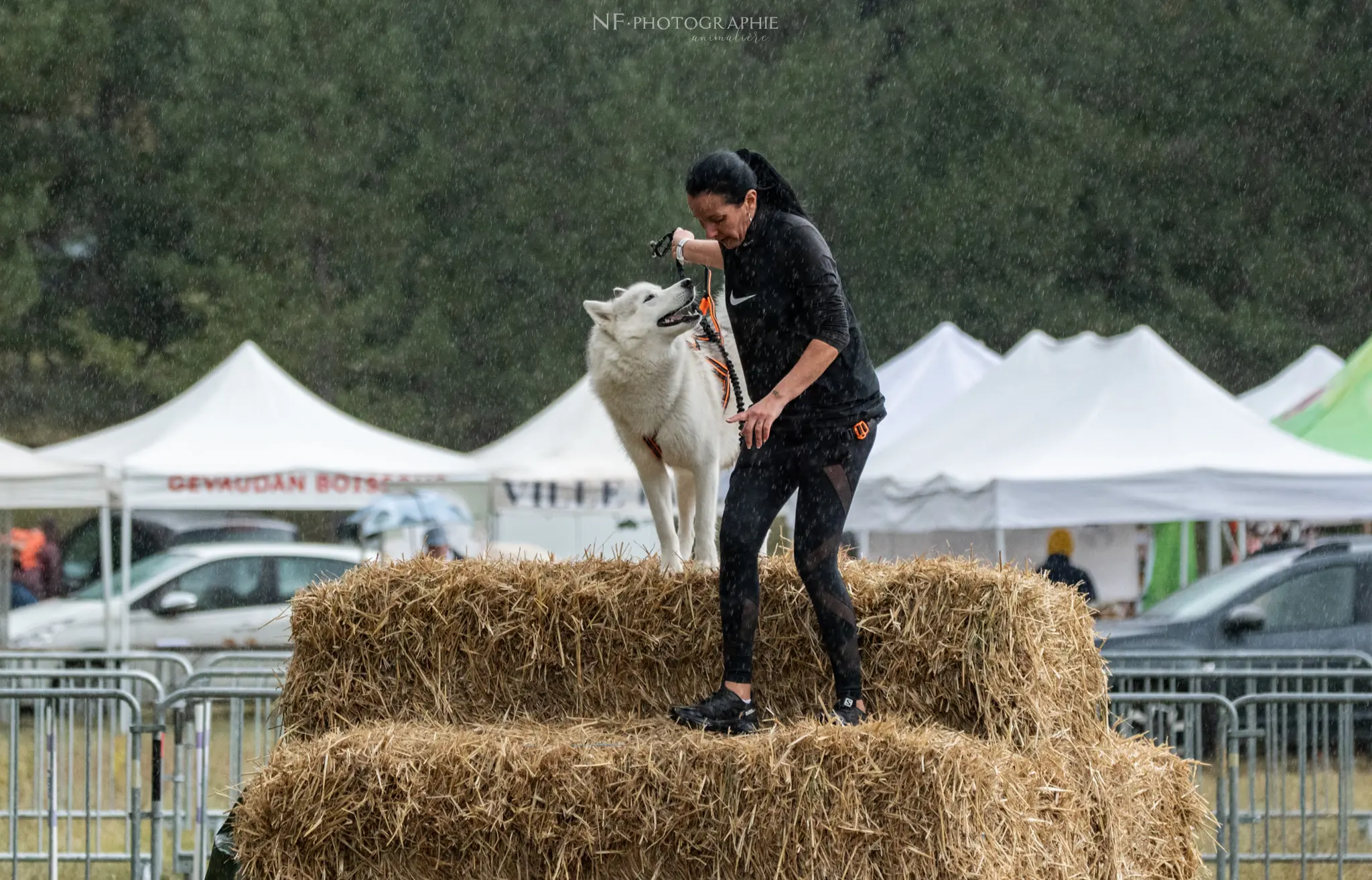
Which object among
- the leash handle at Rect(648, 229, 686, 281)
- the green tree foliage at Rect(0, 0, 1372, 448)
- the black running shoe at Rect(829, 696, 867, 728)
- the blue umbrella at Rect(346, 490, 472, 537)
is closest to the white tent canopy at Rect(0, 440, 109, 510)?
the blue umbrella at Rect(346, 490, 472, 537)

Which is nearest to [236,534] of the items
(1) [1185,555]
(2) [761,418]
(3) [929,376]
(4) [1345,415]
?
(3) [929,376]

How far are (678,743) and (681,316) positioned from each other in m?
1.65

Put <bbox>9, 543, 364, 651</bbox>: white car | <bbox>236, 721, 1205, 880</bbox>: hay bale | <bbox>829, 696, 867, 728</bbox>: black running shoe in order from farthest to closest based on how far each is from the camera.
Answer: <bbox>9, 543, 364, 651</bbox>: white car < <bbox>829, 696, 867, 728</bbox>: black running shoe < <bbox>236, 721, 1205, 880</bbox>: hay bale

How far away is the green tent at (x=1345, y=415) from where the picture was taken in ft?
47.5

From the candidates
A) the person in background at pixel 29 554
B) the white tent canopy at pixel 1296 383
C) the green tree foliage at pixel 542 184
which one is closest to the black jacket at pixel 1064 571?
the white tent canopy at pixel 1296 383

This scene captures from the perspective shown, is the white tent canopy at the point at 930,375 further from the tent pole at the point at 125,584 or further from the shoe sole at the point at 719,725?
the shoe sole at the point at 719,725

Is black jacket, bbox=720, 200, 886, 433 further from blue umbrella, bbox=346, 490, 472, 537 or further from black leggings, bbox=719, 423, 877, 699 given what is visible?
blue umbrella, bbox=346, 490, 472, 537

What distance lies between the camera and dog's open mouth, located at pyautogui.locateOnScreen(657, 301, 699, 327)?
566cm

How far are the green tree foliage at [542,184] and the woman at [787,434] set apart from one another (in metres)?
27.2

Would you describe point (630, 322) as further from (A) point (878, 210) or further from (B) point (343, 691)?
(A) point (878, 210)

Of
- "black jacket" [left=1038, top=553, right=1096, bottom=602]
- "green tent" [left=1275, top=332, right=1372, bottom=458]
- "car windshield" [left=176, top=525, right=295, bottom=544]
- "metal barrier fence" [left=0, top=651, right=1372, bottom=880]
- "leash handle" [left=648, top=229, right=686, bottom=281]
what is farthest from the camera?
"car windshield" [left=176, top=525, right=295, bottom=544]

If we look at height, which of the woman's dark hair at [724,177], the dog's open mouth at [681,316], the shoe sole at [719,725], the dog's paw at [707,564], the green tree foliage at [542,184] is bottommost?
the shoe sole at [719,725]

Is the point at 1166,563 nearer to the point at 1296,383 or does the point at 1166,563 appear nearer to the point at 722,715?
the point at 1296,383

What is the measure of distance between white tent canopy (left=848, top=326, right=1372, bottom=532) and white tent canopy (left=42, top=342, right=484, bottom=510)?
468 centimetres
